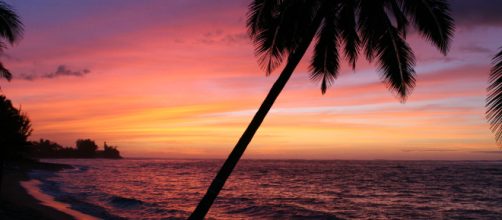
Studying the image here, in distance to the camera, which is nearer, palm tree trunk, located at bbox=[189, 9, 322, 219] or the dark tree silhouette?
palm tree trunk, located at bbox=[189, 9, 322, 219]

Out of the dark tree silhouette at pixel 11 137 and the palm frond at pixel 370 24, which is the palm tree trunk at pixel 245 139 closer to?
the palm frond at pixel 370 24

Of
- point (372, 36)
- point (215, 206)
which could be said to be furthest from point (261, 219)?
point (372, 36)

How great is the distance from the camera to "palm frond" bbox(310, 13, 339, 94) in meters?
12.7

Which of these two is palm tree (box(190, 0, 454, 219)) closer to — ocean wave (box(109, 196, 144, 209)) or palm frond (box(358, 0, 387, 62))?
palm frond (box(358, 0, 387, 62))

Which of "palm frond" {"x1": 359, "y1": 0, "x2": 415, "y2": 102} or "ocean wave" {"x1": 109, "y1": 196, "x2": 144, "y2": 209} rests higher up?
"palm frond" {"x1": 359, "y1": 0, "x2": 415, "y2": 102}

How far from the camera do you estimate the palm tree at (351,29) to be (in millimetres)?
10977

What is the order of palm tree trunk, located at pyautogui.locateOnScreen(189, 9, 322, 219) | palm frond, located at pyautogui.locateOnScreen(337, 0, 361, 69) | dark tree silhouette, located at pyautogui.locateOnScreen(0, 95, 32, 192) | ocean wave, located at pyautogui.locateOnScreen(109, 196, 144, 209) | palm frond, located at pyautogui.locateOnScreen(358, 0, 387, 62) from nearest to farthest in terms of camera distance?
palm tree trunk, located at pyautogui.locateOnScreen(189, 9, 322, 219) → palm frond, located at pyautogui.locateOnScreen(358, 0, 387, 62) → palm frond, located at pyautogui.locateOnScreen(337, 0, 361, 69) → dark tree silhouette, located at pyautogui.locateOnScreen(0, 95, 32, 192) → ocean wave, located at pyautogui.locateOnScreen(109, 196, 144, 209)

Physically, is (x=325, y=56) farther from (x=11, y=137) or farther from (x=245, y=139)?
(x=11, y=137)

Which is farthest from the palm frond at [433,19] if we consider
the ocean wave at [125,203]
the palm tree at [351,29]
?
the ocean wave at [125,203]

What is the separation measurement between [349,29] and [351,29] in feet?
0.20

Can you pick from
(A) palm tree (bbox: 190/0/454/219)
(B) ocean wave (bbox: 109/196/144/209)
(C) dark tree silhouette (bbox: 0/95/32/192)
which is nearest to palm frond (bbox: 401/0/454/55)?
(A) palm tree (bbox: 190/0/454/219)

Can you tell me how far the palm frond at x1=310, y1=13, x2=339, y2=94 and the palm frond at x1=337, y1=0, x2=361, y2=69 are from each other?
310 mm

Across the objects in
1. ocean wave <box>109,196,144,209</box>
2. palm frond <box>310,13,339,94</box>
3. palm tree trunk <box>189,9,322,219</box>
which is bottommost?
ocean wave <box>109,196,144,209</box>

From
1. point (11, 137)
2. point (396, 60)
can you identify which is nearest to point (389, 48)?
point (396, 60)
